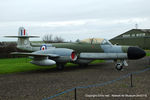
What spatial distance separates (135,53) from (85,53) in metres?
3.41

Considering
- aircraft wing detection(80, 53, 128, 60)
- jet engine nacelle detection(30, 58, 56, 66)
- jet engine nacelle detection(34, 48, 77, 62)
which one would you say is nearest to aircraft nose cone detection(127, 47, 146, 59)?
aircraft wing detection(80, 53, 128, 60)

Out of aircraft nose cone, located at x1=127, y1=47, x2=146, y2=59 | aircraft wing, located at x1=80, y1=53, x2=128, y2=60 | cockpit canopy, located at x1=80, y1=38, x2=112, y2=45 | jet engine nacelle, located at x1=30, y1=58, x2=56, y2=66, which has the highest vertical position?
cockpit canopy, located at x1=80, y1=38, x2=112, y2=45

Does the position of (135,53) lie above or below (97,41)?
below

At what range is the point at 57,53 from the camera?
1184 cm

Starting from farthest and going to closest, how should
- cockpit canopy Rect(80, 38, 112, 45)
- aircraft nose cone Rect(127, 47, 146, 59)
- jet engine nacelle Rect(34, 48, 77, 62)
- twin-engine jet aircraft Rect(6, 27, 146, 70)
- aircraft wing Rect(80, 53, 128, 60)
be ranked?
cockpit canopy Rect(80, 38, 112, 45), jet engine nacelle Rect(34, 48, 77, 62), aircraft wing Rect(80, 53, 128, 60), twin-engine jet aircraft Rect(6, 27, 146, 70), aircraft nose cone Rect(127, 47, 146, 59)

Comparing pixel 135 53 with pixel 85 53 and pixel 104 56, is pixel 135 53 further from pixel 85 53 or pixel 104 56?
pixel 85 53

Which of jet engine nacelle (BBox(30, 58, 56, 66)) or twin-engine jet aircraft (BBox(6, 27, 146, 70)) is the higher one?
twin-engine jet aircraft (BBox(6, 27, 146, 70))

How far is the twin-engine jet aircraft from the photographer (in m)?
11.1

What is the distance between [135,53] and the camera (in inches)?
430

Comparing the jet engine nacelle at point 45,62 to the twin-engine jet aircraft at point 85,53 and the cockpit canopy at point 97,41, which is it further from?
the cockpit canopy at point 97,41

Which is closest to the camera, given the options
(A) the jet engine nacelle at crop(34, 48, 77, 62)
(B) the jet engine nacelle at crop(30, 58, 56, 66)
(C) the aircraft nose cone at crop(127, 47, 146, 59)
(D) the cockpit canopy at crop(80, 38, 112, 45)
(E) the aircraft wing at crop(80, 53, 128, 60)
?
(C) the aircraft nose cone at crop(127, 47, 146, 59)

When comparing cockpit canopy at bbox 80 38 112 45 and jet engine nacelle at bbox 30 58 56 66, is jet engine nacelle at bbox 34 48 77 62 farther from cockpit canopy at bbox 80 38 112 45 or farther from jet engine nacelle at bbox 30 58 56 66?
cockpit canopy at bbox 80 38 112 45

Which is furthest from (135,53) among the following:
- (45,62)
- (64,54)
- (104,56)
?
(45,62)

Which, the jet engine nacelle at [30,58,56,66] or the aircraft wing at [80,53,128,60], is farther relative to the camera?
the aircraft wing at [80,53,128,60]
